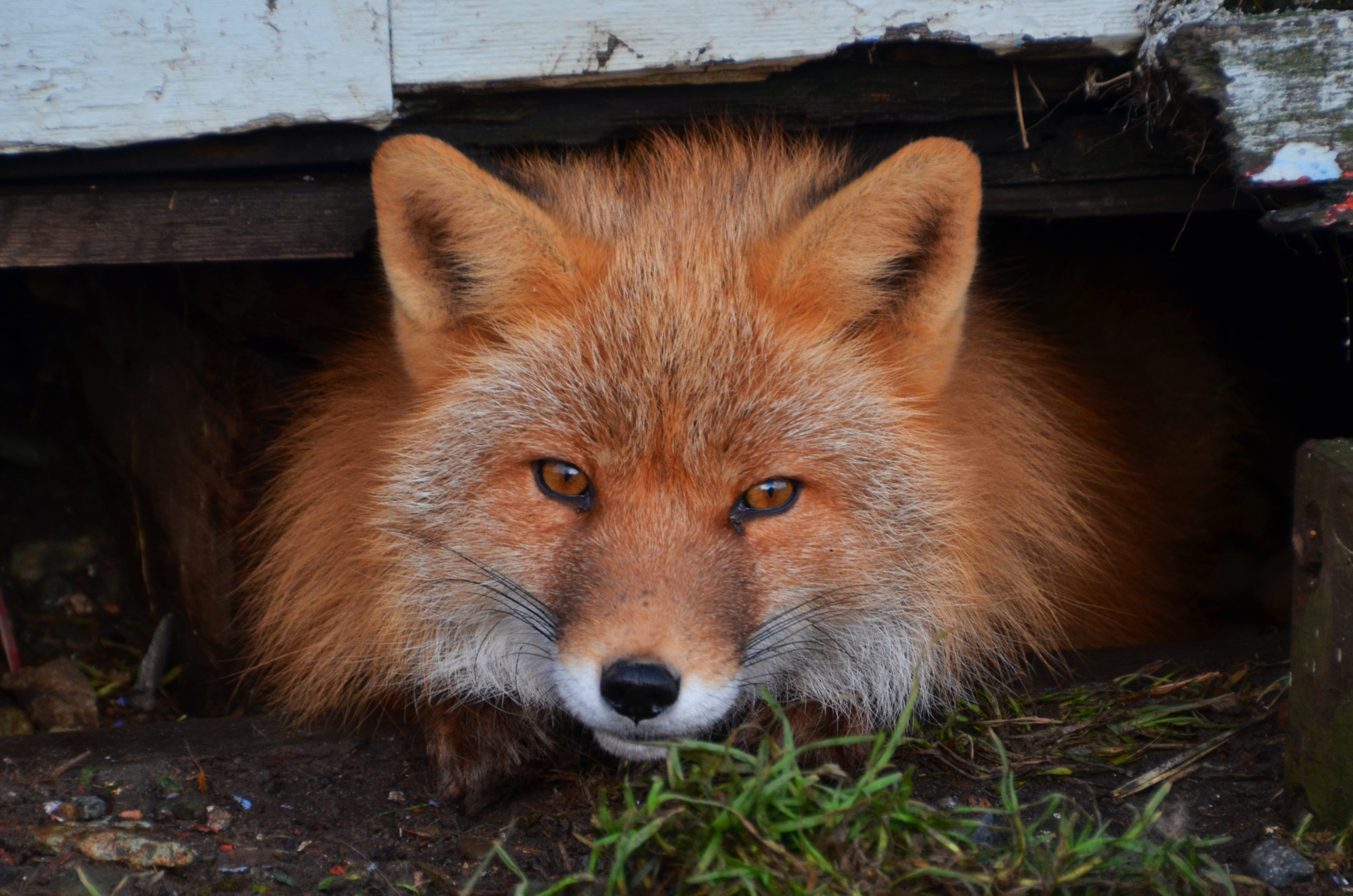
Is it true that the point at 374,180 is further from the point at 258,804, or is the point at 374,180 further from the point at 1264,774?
the point at 1264,774

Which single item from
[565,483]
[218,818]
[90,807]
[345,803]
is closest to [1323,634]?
[565,483]

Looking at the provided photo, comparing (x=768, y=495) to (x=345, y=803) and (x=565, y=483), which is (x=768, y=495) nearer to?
(x=565, y=483)

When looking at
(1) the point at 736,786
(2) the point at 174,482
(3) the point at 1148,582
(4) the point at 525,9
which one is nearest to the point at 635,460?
(1) the point at 736,786

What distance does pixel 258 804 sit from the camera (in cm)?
241

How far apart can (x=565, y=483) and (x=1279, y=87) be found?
1.71 meters

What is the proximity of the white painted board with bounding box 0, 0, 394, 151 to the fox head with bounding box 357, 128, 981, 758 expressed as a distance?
36cm

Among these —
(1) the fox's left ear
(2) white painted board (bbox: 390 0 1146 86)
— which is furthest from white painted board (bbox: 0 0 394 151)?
(1) the fox's left ear

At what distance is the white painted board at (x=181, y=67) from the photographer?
95.4 inches

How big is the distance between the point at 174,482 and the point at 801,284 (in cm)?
232

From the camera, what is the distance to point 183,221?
2.70 metres

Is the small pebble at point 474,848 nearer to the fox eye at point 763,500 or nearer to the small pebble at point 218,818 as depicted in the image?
the small pebble at point 218,818

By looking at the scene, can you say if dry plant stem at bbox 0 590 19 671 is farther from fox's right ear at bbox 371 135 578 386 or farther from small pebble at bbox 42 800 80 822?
fox's right ear at bbox 371 135 578 386

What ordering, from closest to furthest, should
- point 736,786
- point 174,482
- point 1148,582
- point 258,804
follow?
point 736,786
point 258,804
point 1148,582
point 174,482

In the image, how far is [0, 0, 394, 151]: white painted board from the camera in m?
2.42
